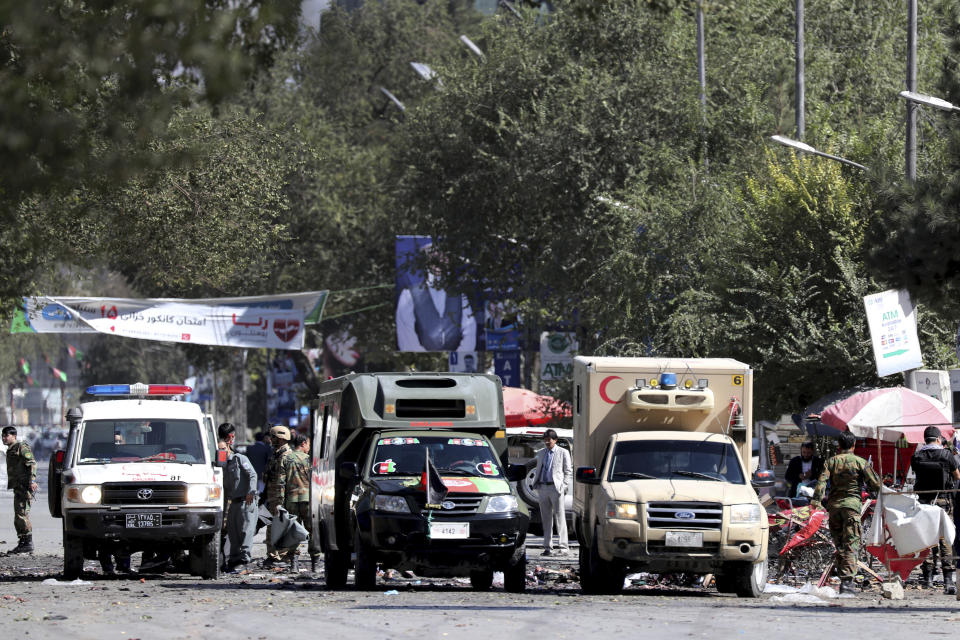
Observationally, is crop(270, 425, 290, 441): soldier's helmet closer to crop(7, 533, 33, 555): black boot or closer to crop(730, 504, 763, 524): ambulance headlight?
crop(7, 533, 33, 555): black boot

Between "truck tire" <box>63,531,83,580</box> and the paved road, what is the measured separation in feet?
0.79

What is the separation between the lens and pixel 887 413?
24.5 m

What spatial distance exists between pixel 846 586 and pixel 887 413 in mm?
7827

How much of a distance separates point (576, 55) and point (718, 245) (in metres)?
10.5

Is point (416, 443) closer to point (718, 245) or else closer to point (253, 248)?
point (253, 248)

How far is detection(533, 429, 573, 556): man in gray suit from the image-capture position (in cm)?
2450

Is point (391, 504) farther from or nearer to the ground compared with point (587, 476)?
nearer to the ground

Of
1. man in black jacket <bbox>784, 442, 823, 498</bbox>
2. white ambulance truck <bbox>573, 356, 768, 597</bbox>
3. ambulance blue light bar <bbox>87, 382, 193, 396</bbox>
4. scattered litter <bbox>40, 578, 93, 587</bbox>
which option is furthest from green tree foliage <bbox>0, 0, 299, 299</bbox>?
man in black jacket <bbox>784, 442, 823, 498</bbox>

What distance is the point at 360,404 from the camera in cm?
1802

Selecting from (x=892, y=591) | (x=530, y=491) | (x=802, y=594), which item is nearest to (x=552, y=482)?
(x=530, y=491)

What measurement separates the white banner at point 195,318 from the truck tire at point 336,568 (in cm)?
1867

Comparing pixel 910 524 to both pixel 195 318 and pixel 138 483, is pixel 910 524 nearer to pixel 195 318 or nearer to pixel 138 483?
pixel 138 483

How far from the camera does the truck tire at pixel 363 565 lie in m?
16.9

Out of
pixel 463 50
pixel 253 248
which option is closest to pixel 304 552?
pixel 253 248
